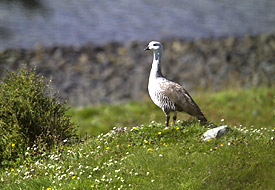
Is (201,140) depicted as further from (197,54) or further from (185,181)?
(197,54)

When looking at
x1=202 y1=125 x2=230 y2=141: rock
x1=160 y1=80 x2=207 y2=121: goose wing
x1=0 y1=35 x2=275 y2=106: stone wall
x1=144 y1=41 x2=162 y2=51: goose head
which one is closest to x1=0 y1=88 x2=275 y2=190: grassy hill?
x1=202 y1=125 x2=230 y2=141: rock

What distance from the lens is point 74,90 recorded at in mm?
23234

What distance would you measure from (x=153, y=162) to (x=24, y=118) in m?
4.30

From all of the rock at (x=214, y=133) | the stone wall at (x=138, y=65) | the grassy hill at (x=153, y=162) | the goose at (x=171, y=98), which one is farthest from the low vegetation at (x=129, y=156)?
the stone wall at (x=138, y=65)

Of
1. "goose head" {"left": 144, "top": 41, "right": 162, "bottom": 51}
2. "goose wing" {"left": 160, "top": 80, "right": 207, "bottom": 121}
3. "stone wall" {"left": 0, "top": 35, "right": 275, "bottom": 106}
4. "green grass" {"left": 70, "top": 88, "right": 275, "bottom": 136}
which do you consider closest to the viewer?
"goose wing" {"left": 160, "top": 80, "right": 207, "bottom": 121}

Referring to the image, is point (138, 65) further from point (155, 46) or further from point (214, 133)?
point (214, 133)

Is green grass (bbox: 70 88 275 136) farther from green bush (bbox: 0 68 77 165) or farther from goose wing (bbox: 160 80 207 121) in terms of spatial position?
goose wing (bbox: 160 80 207 121)

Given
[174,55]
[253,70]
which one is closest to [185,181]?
[253,70]

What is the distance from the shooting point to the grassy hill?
8.86 metres

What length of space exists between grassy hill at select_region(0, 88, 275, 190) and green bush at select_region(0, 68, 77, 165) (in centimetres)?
37

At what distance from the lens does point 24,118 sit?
38.9 feet

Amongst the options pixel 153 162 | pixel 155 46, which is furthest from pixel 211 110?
pixel 153 162

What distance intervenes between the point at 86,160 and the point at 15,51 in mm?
18936

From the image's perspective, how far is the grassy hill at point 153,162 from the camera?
886 cm
